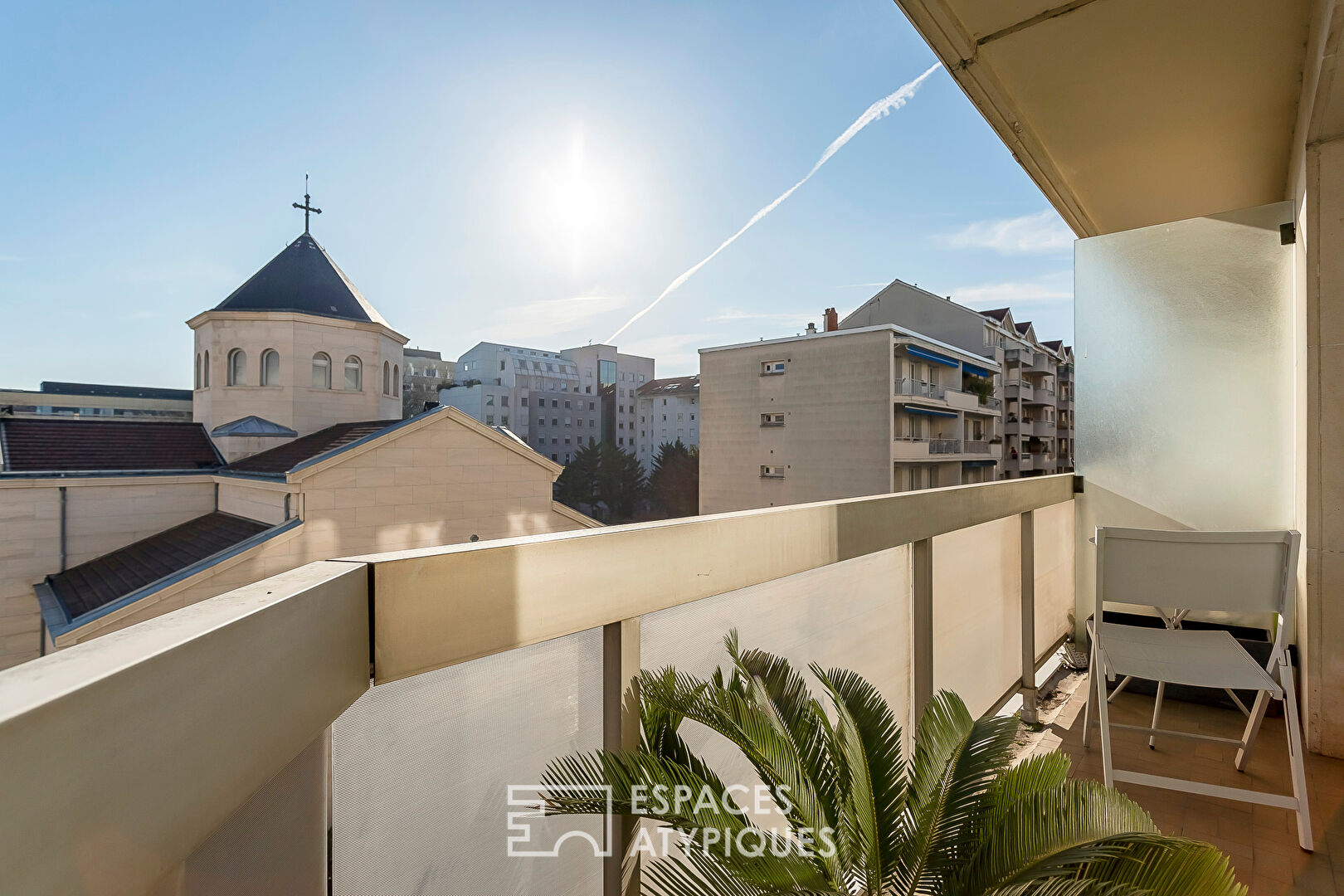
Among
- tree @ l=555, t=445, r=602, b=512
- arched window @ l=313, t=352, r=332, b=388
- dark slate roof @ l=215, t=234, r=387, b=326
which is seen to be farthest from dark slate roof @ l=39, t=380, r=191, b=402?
tree @ l=555, t=445, r=602, b=512

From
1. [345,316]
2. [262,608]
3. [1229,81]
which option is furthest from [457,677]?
[345,316]

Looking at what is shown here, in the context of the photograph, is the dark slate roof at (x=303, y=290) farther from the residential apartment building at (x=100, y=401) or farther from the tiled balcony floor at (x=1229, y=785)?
the tiled balcony floor at (x=1229, y=785)

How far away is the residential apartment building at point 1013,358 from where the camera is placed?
2350 cm

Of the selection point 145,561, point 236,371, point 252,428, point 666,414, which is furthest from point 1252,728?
point 666,414

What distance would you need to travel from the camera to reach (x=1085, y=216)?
132 inches

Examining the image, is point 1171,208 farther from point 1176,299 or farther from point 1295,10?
point 1295,10

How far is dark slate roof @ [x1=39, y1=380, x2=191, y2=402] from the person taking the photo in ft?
76.4

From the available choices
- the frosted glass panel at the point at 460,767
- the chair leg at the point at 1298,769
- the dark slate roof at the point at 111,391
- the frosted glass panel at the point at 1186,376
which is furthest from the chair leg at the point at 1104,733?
the dark slate roof at the point at 111,391

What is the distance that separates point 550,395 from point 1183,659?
146ft

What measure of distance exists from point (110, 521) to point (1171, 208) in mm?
19653

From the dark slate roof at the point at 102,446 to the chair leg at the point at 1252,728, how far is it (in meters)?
20.0

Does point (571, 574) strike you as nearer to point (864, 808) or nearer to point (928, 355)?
point (864, 808)

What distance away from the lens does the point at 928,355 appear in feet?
65.9

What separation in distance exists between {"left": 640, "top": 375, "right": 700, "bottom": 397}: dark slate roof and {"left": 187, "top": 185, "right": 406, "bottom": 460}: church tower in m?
27.5
